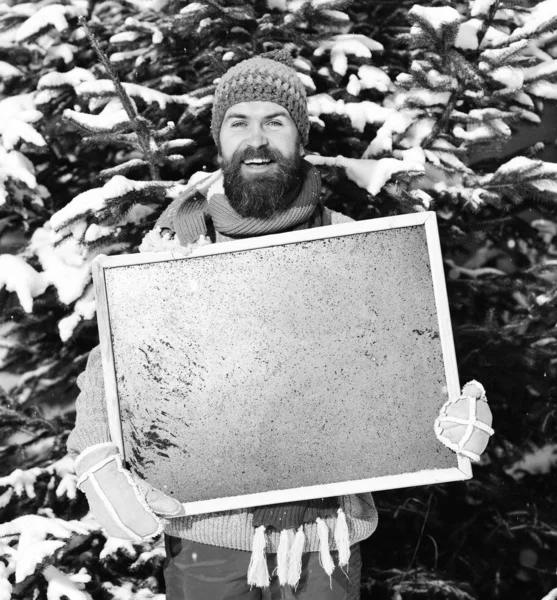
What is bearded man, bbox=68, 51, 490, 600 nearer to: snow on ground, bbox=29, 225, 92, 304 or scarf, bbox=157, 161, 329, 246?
scarf, bbox=157, 161, 329, 246

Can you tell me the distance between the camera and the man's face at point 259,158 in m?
1.94

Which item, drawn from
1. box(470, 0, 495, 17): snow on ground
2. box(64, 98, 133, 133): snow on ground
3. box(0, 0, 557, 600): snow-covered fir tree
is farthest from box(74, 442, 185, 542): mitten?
box(470, 0, 495, 17): snow on ground

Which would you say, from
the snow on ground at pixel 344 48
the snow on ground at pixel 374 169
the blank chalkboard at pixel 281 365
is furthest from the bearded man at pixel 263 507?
the snow on ground at pixel 344 48

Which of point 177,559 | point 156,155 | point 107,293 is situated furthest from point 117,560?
point 156,155

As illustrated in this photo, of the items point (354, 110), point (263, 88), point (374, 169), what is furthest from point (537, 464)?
point (263, 88)

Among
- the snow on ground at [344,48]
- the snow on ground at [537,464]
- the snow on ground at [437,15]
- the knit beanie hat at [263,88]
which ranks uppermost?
the snow on ground at [437,15]

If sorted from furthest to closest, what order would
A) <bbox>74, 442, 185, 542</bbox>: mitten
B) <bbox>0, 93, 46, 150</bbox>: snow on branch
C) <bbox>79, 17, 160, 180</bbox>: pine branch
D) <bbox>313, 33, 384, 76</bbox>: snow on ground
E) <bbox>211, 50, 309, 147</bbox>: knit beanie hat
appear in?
1. <bbox>313, 33, 384, 76</bbox>: snow on ground
2. <bbox>0, 93, 46, 150</bbox>: snow on branch
3. <bbox>79, 17, 160, 180</bbox>: pine branch
4. <bbox>211, 50, 309, 147</bbox>: knit beanie hat
5. <bbox>74, 442, 185, 542</bbox>: mitten

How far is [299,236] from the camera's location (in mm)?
1749

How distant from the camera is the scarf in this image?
1.89 meters

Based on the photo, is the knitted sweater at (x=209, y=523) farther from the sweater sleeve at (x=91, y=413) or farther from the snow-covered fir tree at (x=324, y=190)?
the snow-covered fir tree at (x=324, y=190)

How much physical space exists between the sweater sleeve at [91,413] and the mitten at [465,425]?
0.95 meters

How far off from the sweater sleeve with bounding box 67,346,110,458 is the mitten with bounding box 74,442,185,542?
0.07 meters

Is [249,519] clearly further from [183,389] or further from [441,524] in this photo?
[441,524]

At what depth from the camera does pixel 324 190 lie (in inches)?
111
